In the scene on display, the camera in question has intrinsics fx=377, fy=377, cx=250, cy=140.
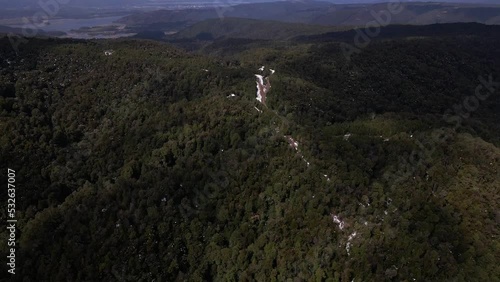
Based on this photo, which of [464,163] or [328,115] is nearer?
[464,163]

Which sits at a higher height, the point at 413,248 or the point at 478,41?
the point at 478,41

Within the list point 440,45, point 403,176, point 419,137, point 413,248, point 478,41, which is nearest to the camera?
point 413,248

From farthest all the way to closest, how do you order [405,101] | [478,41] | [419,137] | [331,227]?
[478,41], [405,101], [419,137], [331,227]

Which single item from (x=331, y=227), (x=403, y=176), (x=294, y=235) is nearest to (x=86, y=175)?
(x=294, y=235)

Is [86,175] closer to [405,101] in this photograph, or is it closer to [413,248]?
[413,248]

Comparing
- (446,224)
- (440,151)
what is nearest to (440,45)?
(440,151)

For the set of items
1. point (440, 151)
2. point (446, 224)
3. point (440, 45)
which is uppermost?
point (440, 45)
